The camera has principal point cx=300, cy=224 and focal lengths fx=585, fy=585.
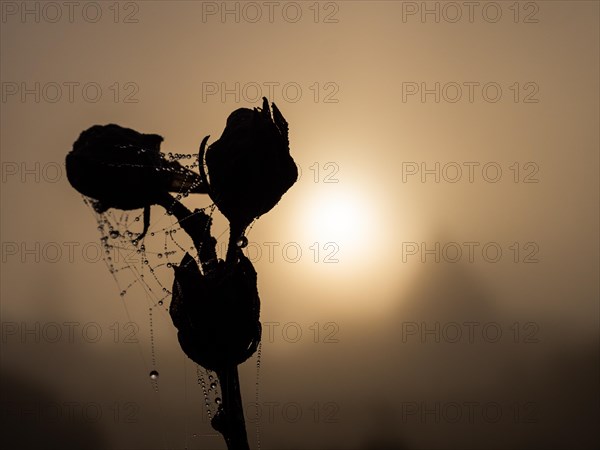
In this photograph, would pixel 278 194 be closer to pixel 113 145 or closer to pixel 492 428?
pixel 113 145

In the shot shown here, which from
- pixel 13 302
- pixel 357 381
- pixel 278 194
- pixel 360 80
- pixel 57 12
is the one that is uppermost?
pixel 57 12

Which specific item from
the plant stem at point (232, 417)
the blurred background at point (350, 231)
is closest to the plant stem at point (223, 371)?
the plant stem at point (232, 417)

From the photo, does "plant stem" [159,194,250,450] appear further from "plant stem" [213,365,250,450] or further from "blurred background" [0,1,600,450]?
"blurred background" [0,1,600,450]

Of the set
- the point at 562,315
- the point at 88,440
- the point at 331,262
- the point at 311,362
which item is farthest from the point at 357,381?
the point at 88,440

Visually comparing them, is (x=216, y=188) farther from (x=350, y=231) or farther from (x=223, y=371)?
(x=350, y=231)

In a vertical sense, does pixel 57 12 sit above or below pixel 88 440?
above

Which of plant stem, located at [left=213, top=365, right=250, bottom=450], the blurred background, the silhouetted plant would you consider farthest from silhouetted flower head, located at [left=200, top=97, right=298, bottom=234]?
the blurred background

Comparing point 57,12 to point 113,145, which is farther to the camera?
point 57,12
